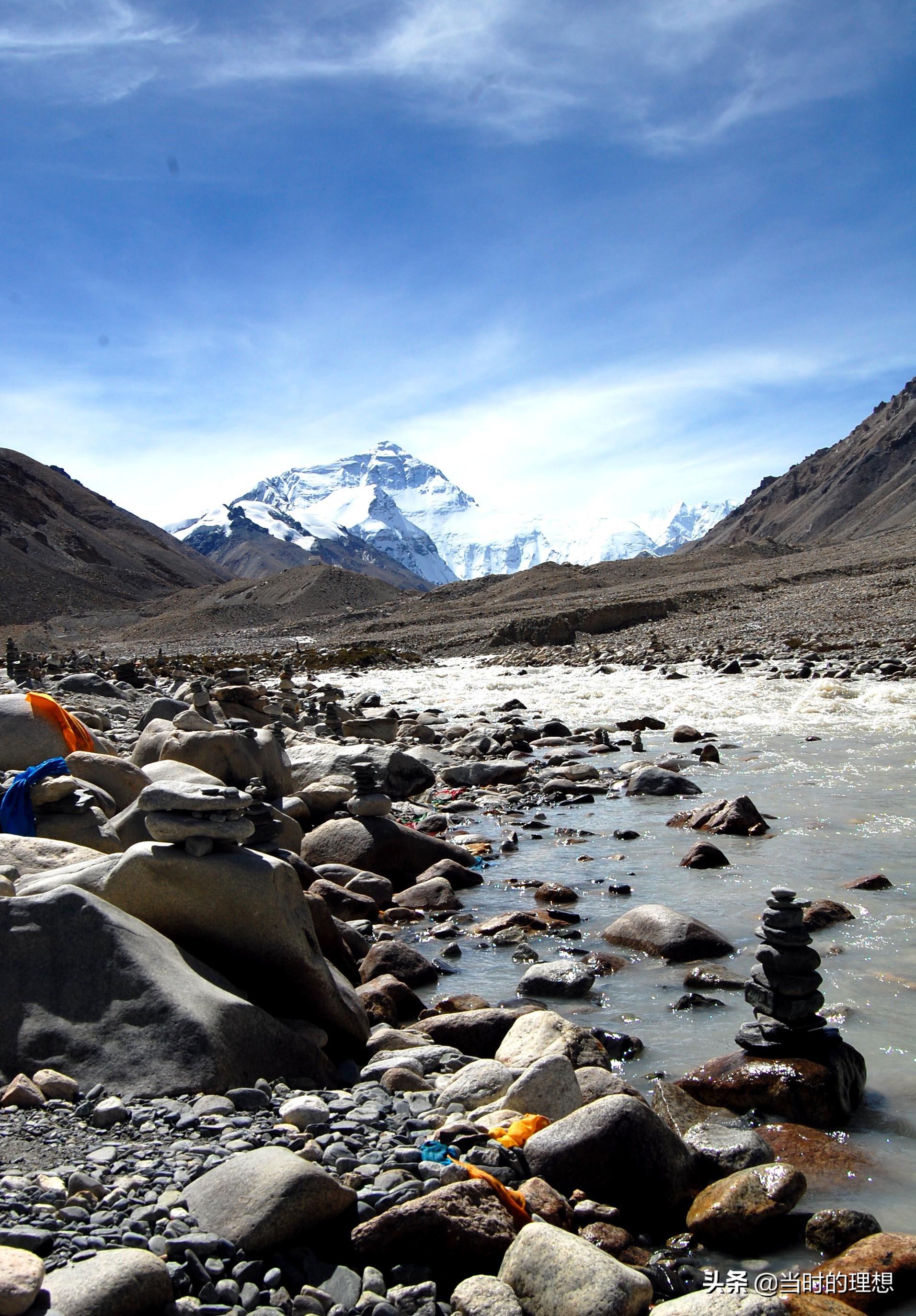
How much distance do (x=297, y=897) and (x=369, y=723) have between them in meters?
14.8

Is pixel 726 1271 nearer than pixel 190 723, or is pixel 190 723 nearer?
pixel 726 1271

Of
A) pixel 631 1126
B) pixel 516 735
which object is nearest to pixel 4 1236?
pixel 631 1126

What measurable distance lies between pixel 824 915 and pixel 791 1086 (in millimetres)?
3201

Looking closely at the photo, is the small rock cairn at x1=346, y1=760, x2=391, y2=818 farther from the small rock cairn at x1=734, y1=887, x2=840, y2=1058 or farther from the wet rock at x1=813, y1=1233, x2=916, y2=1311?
the wet rock at x1=813, y1=1233, x2=916, y2=1311

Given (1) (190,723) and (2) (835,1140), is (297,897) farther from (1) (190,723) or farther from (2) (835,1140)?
(1) (190,723)

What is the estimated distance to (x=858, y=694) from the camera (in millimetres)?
21906

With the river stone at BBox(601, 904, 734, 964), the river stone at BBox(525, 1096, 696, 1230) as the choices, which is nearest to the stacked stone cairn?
the river stone at BBox(525, 1096, 696, 1230)

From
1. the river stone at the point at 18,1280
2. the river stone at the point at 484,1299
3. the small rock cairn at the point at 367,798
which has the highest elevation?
the small rock cairn at the point at 367,798

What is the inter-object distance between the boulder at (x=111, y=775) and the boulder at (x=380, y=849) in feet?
6.36

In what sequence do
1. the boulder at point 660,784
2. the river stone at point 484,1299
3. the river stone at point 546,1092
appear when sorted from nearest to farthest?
the river stone at point 484,1299
the river stone at point 546,1092
the boulder at point 660,784

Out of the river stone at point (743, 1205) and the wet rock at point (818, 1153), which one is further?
the wet rock at point (818, 1153)

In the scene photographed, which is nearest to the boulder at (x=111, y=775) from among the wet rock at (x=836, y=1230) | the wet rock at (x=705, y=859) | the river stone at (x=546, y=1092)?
A: the wet rock at (x=705, y=859)

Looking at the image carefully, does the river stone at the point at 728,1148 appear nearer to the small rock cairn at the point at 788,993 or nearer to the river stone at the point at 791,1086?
the river stone at the point at 791,1086

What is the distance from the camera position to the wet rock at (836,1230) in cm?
391
